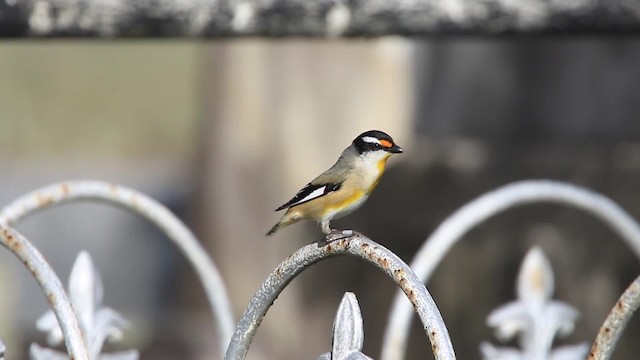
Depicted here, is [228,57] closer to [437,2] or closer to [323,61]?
[323,61]

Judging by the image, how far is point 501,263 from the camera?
202 inches

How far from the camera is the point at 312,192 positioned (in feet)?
6.98

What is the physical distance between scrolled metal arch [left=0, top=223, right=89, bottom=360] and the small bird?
0.37 m

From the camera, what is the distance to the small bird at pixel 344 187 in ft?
6.98

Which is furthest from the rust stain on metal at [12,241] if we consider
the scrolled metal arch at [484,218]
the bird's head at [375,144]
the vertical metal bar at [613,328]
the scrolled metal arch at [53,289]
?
the vertical metal bar at [613,328]

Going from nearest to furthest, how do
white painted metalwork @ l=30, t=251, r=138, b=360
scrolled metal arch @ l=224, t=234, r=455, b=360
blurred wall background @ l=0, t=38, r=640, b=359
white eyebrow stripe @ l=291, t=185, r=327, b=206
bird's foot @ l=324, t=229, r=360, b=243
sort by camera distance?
scrolled metal arch @ l=224, t=234, r=455, b=360 < bird's foot @ l=324, t=229, r=360, b=243 < white eyebrow stripe @ l=291, t=185, r=327, b=206 < white painted metalwork @ l=30, t=251, r=138, b=360 < blurred wall background @ l=0, t=38, r=640, b=359

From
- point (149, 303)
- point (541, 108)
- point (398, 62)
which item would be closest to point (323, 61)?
point (398, 62)

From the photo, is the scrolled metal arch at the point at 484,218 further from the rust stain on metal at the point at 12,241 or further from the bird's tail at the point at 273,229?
the rust stain on metal at the point at 12,241

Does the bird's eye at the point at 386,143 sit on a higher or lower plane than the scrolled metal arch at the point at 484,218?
higher

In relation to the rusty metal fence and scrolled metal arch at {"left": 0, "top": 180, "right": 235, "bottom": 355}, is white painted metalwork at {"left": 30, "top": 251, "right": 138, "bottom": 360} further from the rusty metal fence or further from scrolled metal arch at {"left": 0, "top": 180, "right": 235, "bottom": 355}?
scrolled metal arch at {"left": 0, "top": 180, "right": 235, "bottom": 355}

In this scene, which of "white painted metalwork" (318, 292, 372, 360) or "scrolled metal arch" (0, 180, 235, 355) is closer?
"white painted metalwork" (318, 292, 372, 360)

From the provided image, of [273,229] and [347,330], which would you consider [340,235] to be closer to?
[347,330]

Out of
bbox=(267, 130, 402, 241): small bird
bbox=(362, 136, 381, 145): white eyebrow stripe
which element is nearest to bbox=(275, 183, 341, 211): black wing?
bbox=(267, 130, 402, 241): small bird

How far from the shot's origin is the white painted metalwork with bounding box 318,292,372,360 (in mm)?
1566
